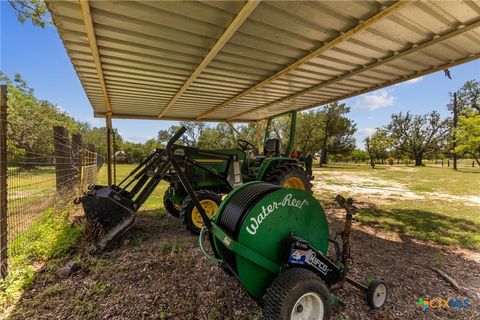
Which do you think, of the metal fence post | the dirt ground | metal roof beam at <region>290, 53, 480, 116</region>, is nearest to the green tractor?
the dirt ground

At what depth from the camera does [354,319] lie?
2361 millimetres

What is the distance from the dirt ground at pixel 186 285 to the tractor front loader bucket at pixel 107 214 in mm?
245

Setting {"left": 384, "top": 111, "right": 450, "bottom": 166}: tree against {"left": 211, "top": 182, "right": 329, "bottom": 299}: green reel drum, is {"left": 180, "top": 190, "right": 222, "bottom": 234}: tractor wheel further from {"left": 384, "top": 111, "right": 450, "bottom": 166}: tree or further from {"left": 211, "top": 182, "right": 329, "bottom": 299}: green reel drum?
{"left": 384, "top": 111, "right": 450, "bottom": 166}: tree

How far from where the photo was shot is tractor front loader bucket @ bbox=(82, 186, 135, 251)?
3.46m

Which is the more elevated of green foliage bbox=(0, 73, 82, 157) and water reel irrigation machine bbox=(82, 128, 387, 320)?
green foliage bbox=(0, 73, 82, 157)

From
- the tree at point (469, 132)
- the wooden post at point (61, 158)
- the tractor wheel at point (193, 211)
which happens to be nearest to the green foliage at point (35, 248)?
the wooden post at point (61, 158)

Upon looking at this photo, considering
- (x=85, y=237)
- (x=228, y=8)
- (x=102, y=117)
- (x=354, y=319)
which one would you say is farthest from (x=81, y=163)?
(x=354, y=319)

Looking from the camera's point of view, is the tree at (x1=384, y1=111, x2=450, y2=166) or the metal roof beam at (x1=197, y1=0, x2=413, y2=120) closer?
the metal roof beam at (x1=197, y1=0, x2=413, y2=120)

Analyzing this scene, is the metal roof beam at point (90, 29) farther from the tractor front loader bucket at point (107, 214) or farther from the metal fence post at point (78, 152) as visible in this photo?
the metal fence post at point (78, 152)

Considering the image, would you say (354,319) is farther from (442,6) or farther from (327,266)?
(442,6)

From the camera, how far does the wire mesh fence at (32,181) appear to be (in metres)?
2.85

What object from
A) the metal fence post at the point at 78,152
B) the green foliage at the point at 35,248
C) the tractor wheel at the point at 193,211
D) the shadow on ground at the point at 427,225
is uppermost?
the metal fence post at the point at 78,152

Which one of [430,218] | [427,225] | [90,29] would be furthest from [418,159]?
[90,29]

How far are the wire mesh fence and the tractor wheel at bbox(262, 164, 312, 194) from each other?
13.6 feet
